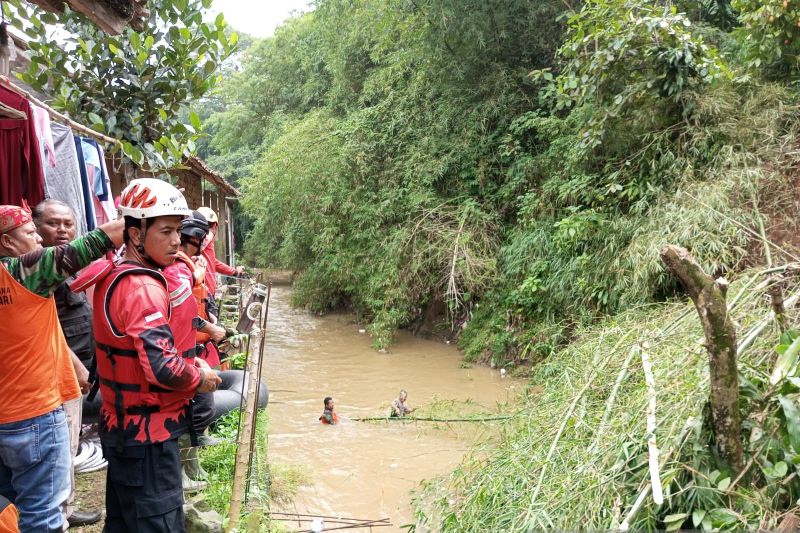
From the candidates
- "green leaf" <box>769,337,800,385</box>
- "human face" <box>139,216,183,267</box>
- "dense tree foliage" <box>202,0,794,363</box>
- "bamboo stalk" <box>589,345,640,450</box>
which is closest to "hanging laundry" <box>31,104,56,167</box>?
"human face" <box>139,216,183,267</box>

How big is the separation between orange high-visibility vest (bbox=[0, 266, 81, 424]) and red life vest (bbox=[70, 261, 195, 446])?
0.31 m

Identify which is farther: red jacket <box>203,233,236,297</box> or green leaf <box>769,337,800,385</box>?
red jacket <box>203,233,236,297</box>

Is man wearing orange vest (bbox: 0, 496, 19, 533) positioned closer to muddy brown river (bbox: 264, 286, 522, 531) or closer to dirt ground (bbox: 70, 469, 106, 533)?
dirt ground (bbox: 70, 469, 106, 533)

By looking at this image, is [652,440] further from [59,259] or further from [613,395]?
[59,259]

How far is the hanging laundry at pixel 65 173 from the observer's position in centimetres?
318

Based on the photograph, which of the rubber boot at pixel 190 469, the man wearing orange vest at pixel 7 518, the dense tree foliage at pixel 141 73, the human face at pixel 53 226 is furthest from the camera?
the dense tree foliage at pixel 141 73

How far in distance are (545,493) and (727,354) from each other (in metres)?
1.20

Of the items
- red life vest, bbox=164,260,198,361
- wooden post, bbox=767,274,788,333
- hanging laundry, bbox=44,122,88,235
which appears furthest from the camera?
hanging laundry, bbox=44,122,88,235

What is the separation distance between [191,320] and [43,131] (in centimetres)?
150

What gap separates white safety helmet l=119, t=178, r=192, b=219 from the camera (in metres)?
2.06

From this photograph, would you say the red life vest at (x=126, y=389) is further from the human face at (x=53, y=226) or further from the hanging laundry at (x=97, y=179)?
the hanging laundry at (x=97, y=179)

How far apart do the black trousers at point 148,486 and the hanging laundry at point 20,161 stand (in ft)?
5.39

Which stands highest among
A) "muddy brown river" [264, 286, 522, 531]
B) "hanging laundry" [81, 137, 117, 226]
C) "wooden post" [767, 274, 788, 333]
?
"hanging laundry" [81, 137, 117, 226]

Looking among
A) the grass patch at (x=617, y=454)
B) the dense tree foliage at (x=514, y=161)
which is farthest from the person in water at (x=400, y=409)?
the grass patch at (x=617, y=454)
